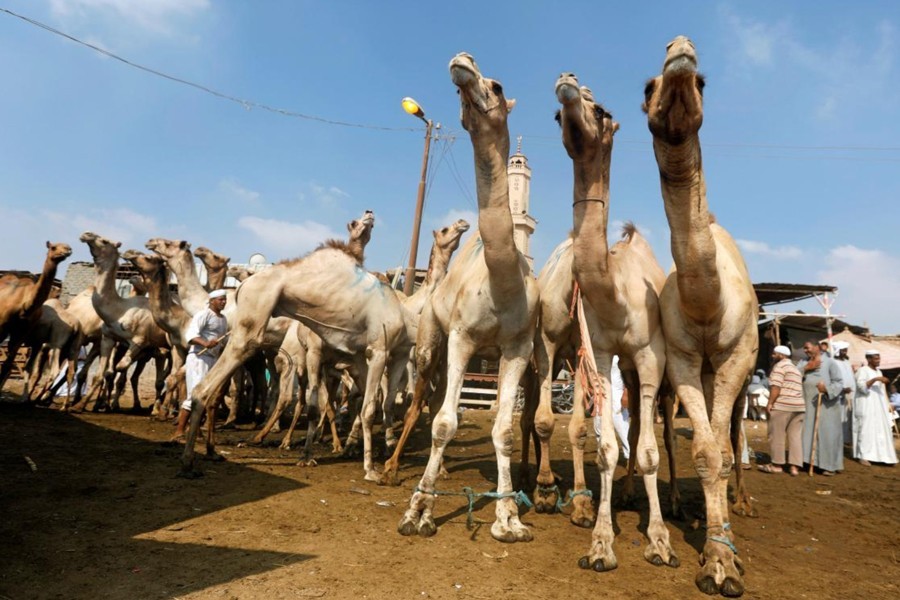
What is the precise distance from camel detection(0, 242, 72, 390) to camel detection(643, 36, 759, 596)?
39.0ft

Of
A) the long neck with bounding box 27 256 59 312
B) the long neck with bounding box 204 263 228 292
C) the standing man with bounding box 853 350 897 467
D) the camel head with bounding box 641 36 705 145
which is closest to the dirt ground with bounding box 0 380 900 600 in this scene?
the camel head with bounding box 641 36 705 145

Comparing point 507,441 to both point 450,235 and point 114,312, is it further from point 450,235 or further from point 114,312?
point 114,312

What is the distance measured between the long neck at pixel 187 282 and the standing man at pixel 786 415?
437 inches

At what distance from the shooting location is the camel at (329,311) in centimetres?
705

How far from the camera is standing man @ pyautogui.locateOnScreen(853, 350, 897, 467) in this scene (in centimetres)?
1191

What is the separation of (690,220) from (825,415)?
8.36m

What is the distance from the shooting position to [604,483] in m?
4.76

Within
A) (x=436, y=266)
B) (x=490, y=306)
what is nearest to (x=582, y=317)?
(x=490, y=306)

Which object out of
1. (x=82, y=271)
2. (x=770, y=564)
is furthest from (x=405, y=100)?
(x=82, y=271)

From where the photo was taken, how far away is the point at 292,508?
536 centimetres

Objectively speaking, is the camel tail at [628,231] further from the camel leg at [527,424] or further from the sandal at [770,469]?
the sandal at [770,469]

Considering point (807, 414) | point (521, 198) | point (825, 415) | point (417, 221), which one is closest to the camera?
point (825, 415)

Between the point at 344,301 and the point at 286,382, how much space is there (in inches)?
132

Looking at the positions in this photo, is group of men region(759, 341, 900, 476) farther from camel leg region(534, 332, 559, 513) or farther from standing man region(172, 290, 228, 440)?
standing man region(172, 290, 228, 440)
